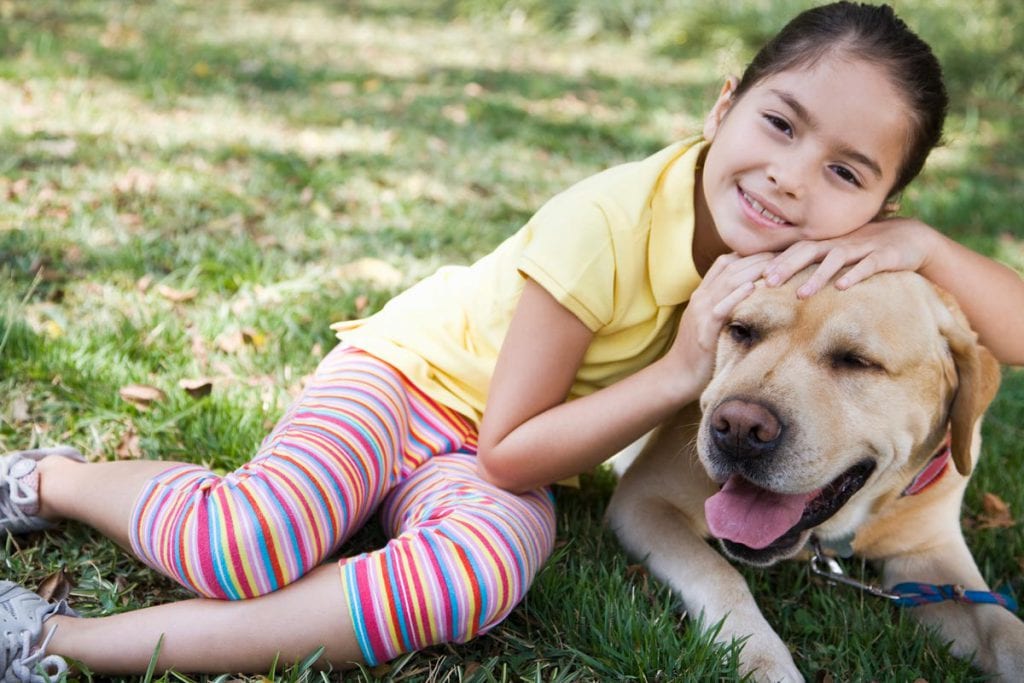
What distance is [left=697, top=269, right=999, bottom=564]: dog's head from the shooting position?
2367 mm

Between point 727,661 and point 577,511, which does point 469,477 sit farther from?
point 727,661

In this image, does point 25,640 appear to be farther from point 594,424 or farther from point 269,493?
point 594,424

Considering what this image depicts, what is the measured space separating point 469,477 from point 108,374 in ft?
4.78

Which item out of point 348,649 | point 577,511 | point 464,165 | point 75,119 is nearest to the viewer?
point 348,649

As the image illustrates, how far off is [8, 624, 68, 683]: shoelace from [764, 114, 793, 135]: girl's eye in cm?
218

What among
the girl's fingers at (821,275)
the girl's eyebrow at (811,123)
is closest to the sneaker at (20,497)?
the girl's fingers at (821,275)

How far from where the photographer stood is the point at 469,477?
2.80 metres

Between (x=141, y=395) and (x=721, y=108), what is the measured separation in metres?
2.12

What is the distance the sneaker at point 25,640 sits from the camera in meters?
2.17

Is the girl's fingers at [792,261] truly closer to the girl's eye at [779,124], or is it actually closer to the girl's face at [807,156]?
the girl's face at [807,156]

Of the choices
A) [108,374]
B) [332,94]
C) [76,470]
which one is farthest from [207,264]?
[332,94]

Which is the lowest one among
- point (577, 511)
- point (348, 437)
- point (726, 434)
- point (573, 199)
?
point (577, 511)

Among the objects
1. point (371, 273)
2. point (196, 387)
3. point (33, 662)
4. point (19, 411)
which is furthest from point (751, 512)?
point (371, 273)

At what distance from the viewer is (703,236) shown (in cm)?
289
